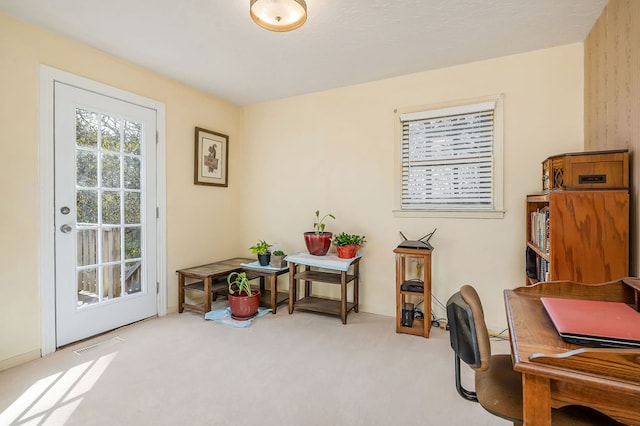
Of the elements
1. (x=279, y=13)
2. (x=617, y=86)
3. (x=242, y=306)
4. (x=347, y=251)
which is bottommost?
(x=242, y=306)

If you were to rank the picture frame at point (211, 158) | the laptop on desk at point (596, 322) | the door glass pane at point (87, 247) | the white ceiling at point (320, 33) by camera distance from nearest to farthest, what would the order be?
the laptop on desk at point (596, 322) < the white ceiling at point (320, 33) < the door glass pane at point (87, 247) < the picture frame at point (211, 158)

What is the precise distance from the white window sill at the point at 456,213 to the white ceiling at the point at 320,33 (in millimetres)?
1335

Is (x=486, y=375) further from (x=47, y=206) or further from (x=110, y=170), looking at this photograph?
(x=110, y=170)

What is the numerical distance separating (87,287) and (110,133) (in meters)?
1.32

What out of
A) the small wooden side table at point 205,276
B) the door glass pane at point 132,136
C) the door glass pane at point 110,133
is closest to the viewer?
the door glass pane at point 110,133

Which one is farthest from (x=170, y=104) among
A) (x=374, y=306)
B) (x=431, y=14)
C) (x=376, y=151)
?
(x=374, y=306)

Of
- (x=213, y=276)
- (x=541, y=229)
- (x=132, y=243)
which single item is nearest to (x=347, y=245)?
(x=213, y=276)

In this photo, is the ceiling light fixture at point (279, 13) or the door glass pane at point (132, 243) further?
the door glass pane at point (132, 243)

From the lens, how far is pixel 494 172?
8.84 feet

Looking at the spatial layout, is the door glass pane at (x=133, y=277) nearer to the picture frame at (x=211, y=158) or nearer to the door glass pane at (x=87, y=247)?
the door glass pane at (x=87, y=247)

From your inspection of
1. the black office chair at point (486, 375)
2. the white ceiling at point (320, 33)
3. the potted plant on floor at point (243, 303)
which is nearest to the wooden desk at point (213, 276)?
the potted plant on floor at point (243, 303)

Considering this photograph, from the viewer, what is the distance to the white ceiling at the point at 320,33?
Answer: 1981 mm

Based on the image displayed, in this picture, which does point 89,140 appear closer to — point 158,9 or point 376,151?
point 158,9

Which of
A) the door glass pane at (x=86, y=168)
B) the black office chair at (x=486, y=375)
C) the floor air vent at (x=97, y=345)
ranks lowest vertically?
the floor air vent at (x=97, y=345)
